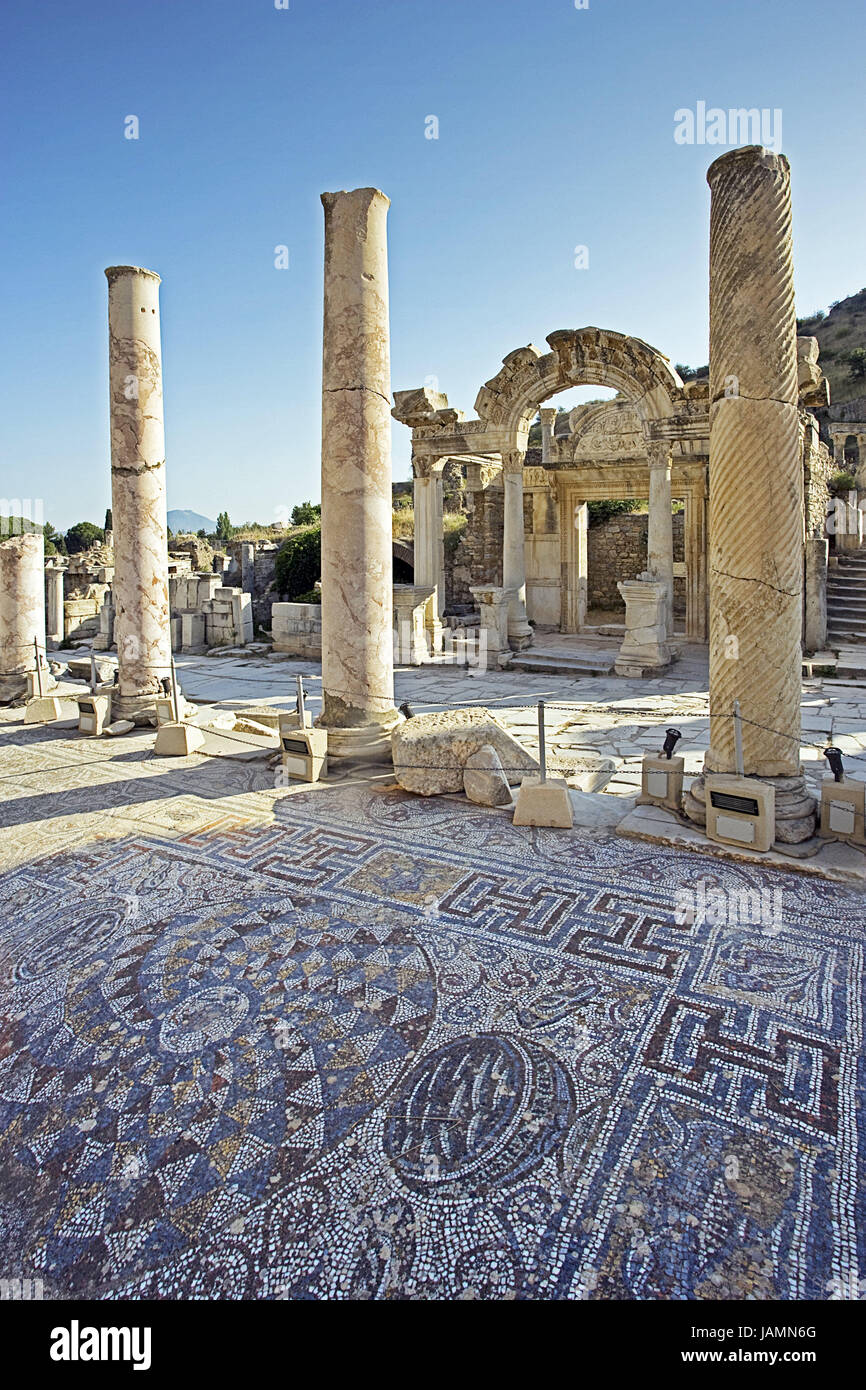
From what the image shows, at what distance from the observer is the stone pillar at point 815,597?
1251 centimetres

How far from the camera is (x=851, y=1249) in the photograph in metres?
2.05

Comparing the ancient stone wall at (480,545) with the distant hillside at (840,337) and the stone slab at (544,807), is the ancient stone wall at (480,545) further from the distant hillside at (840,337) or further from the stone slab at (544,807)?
the distant hillside at (840,337)

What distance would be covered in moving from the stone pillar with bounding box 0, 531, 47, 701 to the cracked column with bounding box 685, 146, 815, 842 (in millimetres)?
9157

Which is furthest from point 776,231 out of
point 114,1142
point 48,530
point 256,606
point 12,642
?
point 48,530

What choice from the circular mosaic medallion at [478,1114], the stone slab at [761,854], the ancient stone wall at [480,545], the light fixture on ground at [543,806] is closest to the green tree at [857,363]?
the ancient stone wall at [480,545]

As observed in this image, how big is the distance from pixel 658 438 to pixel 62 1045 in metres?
12.5

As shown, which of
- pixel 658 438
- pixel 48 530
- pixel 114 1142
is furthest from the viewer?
pixel 48 530

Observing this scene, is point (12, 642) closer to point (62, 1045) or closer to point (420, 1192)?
point (62, 1045)

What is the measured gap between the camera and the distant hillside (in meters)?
39.8

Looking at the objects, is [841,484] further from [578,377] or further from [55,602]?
[55,602]

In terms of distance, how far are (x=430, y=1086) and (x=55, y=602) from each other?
730 inches

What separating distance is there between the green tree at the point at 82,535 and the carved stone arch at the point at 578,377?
3633 centimetres

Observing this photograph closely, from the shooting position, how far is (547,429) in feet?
57.9
